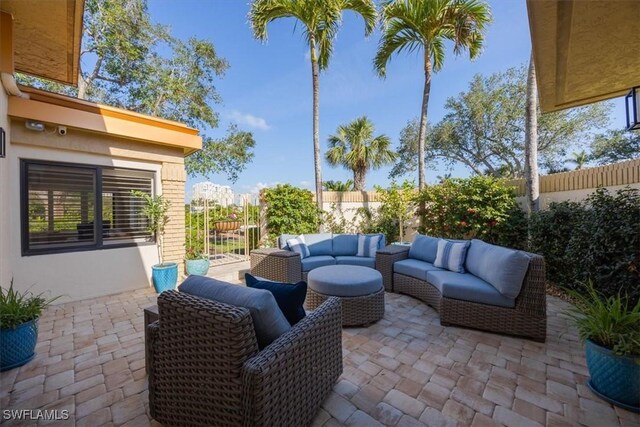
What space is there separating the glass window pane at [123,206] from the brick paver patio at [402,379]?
171 cm

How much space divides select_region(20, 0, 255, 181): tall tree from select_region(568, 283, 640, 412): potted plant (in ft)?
41.9

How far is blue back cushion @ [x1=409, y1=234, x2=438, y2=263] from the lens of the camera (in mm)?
4363

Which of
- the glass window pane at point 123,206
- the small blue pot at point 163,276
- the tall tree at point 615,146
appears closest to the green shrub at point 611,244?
the small blue pot at point 163,276

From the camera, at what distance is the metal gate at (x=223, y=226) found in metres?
6.02

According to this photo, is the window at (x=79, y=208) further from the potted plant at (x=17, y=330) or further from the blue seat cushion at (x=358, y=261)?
the blue seat cushion at (x=358, y=261)

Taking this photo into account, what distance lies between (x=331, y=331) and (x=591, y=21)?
363 cm

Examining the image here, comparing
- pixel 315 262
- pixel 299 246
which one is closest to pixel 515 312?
pixel 315 262

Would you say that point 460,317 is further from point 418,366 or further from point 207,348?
point 207,348

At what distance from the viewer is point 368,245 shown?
5.22 meters

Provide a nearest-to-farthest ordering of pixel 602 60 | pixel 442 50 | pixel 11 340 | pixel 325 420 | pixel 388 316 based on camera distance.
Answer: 1. pixel 325 420
2. pixel 11 340
3. pixel 602 60
4. pixel 388 316
5. pixel 442 50

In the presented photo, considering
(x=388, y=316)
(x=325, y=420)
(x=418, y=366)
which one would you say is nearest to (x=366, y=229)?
(x=388, y=316)

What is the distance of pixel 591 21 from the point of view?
240 centimetres

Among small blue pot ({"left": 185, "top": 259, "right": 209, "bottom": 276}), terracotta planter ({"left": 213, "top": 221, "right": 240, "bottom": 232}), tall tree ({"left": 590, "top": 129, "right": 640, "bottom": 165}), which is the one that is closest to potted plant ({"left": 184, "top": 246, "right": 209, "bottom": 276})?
small blue pot ({"left": 185, "top": 259, "right": 209, "bottom": 276})

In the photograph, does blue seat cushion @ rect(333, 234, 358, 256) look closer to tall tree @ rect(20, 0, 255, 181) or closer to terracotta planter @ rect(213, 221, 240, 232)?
terracotta planter @ rect(213, 221, 240, 232)
